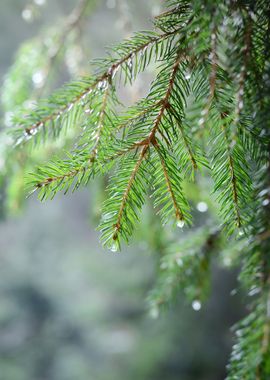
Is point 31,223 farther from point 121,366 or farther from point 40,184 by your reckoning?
point 40,184

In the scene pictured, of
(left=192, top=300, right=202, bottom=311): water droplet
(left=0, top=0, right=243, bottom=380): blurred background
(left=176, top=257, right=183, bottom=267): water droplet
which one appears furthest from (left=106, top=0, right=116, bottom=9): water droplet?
(left=192, top=300, right=202, bottom=311): water droplet

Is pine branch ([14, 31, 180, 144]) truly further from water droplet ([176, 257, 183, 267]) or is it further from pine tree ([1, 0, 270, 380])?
water droplet ([176, 257, 183, 267])

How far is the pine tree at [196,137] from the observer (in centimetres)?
56

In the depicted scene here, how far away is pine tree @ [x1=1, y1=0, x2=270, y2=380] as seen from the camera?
1.85ft

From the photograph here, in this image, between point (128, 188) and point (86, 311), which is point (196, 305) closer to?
point (128, 188)

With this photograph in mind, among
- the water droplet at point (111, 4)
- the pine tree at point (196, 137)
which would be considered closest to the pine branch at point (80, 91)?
the pine tree at point (196, 137)

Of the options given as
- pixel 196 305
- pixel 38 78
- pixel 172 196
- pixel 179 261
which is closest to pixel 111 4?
pixel 38 78

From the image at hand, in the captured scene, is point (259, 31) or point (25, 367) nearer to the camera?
point (259, 31)

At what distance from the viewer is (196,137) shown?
1.92 ft

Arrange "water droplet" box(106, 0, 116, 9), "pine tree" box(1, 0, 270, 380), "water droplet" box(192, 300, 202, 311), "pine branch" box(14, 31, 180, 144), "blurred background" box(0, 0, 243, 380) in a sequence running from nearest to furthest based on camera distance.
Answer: "pine tree" box(1, 0, 270, 380) < "pine branch" box(14, 31, 180, 144) < "water droplet" box(192, 300, 202, 311) < "water droplet" box(106, 0, 116, 9) < "blurred background" box(0, 0, 243, 380)

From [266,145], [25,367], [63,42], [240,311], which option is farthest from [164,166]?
[240,311]

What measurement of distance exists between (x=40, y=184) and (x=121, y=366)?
9.67 ft

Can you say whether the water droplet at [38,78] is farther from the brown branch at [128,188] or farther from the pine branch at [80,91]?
the brown branch at [128,188]

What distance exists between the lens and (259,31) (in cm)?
60
